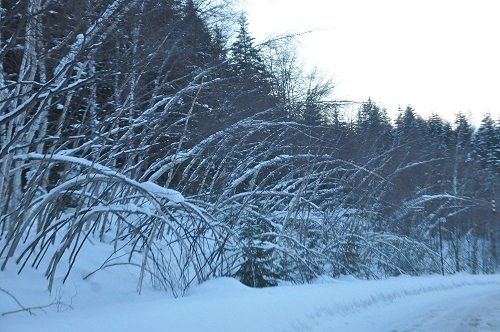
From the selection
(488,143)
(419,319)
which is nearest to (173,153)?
(419,319)

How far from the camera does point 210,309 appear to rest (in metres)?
6.55

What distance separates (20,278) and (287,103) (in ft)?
32.4

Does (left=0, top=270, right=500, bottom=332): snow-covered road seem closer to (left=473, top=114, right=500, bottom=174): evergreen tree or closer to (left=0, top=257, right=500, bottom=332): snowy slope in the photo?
(left=0, top=257, right=500, bottom=332): snowy slope

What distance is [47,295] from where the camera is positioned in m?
6.98

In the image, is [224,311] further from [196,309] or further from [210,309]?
[196,309]

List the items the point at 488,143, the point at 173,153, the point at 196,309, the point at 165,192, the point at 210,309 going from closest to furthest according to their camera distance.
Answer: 1. the point at 196,309
2. the point at 210,309
3. the point at 165,192
4. the point at 173,153
5. the point at 488,143

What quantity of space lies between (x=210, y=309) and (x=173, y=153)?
23.5ft

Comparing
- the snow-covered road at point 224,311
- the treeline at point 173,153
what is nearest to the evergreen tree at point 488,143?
the treeline at point 173,153

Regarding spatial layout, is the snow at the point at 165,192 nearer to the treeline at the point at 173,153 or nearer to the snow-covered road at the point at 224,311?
the treeline at the point at 173,153

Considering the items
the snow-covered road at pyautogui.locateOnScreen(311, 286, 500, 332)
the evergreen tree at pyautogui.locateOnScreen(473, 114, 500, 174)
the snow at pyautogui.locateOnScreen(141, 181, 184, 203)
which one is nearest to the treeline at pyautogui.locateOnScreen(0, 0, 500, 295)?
the snow at pyautogui.locateOnScreen(141, 181, 184, 203)

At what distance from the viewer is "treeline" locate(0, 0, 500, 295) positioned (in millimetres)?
7332

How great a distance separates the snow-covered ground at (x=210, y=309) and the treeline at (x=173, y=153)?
1.22ft

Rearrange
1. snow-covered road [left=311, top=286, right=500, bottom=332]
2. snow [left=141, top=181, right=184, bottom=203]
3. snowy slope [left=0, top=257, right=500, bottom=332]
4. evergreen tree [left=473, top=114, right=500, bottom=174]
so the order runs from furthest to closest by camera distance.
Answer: evergreen tree [left=473, top=114, right=500, bottom=174] < snow-covered road [left=311, top=286, right=500, bottom=332] < snow [left=141, top=181, right=184, bottom=203] < snowy slope [left=0, top=257, right=500, bottom=332]

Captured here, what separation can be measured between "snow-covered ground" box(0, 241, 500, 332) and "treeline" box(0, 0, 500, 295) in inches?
14.6
